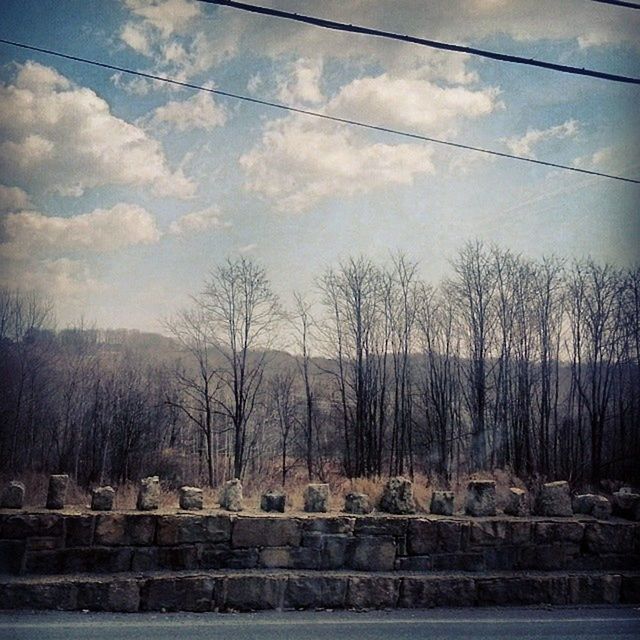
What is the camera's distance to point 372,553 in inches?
167

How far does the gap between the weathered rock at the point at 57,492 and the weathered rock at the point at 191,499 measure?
888 millimetres

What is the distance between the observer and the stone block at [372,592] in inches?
157

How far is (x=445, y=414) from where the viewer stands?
451 inches

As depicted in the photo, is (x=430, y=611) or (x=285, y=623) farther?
(x=430, y=611)

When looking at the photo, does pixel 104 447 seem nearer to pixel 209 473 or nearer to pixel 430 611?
pixel 209 473

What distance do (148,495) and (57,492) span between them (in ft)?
2.20

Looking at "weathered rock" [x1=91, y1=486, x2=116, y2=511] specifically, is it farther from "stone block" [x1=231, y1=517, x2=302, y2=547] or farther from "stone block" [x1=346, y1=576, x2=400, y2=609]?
"stone block" [x1=346, y1=576, x2=400, y2=609]

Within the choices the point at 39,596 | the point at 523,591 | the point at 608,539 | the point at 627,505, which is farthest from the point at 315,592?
the point at 627,505

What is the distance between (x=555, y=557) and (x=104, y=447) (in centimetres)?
794

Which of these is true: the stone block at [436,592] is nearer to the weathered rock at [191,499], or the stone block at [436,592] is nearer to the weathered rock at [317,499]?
the weathered rock at [317,499]

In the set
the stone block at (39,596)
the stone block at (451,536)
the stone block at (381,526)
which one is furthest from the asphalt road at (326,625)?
the stone block at (381,526)

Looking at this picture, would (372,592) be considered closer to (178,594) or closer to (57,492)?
(178,594)

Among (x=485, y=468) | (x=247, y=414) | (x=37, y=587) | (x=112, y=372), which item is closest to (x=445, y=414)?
(x=485, y=468)

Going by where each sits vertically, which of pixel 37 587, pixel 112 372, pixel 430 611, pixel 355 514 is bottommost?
pixel 430 611
